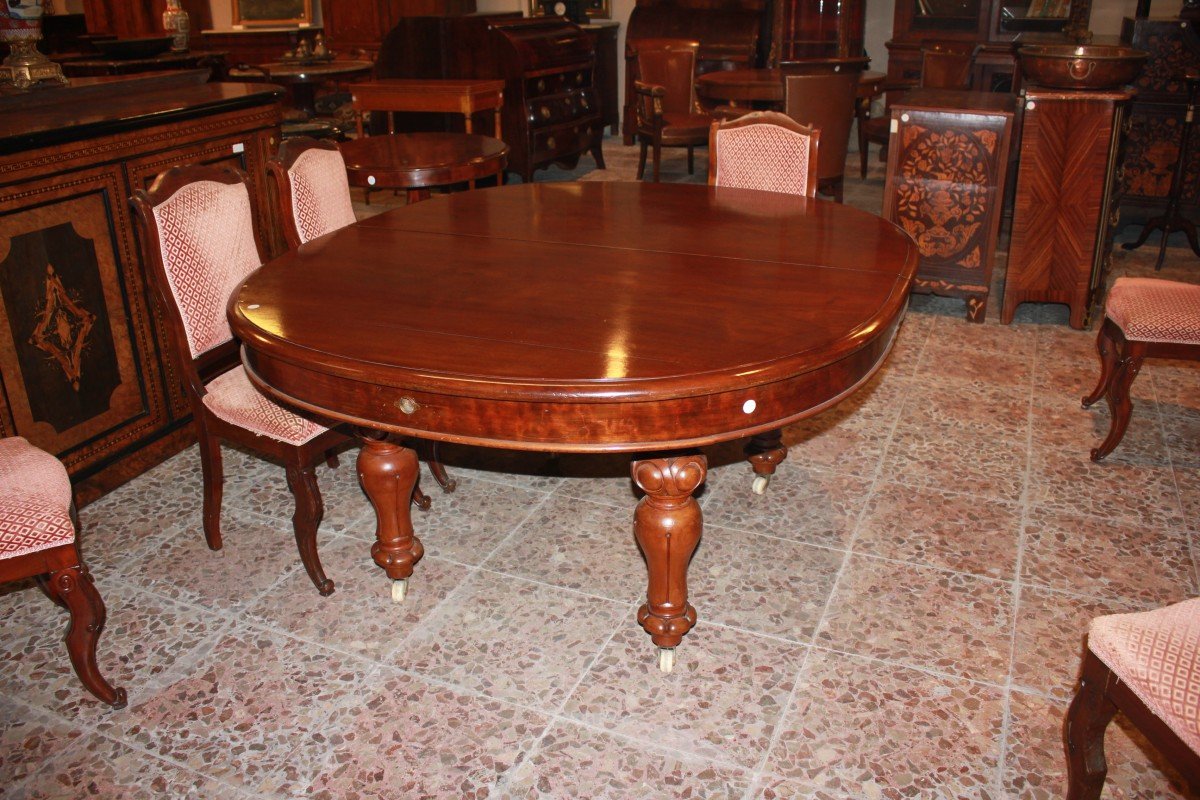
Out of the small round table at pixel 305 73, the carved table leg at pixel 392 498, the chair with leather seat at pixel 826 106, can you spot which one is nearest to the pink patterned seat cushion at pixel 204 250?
the carved table leg at pixel 392 498

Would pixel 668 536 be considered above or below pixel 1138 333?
below

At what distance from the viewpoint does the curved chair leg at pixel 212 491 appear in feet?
8.17

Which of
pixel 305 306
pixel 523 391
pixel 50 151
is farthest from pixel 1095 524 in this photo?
pixel 50 151

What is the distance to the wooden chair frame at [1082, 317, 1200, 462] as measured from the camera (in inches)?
107

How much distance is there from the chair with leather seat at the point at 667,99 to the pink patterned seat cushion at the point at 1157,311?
3621 mm

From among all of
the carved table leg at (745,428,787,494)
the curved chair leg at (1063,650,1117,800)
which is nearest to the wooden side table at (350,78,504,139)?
the carved table leg at (745,428,787,494)

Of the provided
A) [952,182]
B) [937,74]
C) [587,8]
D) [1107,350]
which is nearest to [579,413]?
[1107,350]

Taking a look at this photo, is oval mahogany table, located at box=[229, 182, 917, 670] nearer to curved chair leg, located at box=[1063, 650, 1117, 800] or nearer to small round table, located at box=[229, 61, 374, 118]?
curved chair leg, located at box=[1063, 650, 1117, 800]

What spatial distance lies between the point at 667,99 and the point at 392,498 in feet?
16.6

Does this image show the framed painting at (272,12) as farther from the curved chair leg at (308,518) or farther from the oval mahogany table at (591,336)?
the curved chair leg at (308,518)

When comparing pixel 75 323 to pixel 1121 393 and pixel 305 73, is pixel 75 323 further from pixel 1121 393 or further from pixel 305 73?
pixel 305 73

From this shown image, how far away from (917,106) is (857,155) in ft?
12.6

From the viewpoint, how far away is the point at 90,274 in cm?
275

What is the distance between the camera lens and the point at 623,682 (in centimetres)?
206
